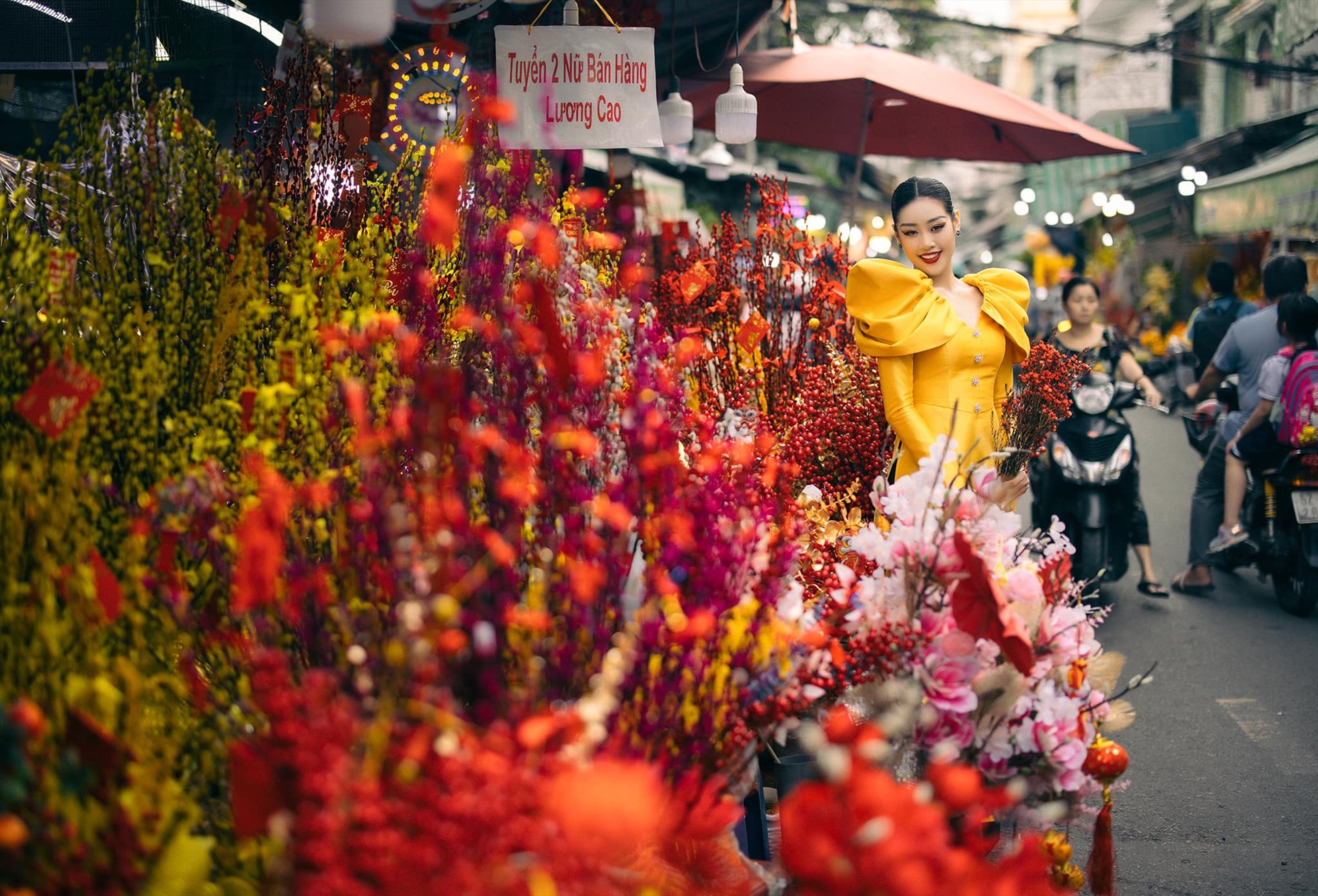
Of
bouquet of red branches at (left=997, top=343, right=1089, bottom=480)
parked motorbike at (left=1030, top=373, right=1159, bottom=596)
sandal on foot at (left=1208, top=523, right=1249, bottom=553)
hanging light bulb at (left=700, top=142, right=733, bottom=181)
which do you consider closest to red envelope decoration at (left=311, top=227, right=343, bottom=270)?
bouquet of red branches at (left=997, top=343, right=1089, bottom=480)

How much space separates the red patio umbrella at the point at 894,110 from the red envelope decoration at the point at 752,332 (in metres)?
2.69

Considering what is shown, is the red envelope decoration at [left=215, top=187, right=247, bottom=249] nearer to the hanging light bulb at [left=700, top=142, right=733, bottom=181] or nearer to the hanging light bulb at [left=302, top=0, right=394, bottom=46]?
the hanging light bulb at [left=302, top=0, right=394, bottom=46]

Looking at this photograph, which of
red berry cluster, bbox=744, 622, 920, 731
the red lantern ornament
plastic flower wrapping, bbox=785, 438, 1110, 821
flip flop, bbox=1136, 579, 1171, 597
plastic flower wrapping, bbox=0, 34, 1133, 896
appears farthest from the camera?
flip flop, bbox=1136, 579, 1171, 597

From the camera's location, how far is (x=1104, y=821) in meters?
2.25

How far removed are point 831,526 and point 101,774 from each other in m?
2.31

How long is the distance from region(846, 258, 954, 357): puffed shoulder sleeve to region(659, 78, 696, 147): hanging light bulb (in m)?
2.51

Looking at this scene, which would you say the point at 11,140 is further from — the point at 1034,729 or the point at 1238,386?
the point at 1238,386

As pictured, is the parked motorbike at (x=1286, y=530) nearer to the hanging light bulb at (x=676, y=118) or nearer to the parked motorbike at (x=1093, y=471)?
the parked motorbike at (x=1093, y=471)

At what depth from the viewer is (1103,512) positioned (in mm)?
6195

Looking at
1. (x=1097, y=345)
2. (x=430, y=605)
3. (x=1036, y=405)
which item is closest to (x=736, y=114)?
(x=1097, y=345)

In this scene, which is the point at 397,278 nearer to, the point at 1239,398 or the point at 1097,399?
the point at 1097,399

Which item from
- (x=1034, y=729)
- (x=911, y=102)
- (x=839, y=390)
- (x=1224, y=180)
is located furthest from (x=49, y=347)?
(x=1224, y=180)

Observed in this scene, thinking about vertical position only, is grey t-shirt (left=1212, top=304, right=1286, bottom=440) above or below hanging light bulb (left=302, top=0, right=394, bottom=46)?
below

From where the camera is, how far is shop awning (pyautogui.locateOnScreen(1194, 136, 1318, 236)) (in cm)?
1323
